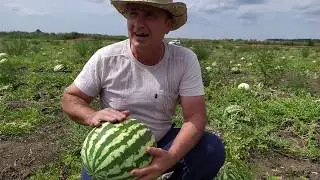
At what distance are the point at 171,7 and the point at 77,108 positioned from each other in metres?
0.89

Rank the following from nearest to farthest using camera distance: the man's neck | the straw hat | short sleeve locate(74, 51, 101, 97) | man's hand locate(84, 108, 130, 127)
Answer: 1. man's hand locate(84, 108, 130, 127)
2. the straw hat
3. the man's neck
4. short sleeve locate(74, 51, 101, 97)

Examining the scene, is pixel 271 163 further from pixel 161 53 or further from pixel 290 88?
pixel 290 88

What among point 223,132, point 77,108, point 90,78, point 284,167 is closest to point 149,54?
point 90,78

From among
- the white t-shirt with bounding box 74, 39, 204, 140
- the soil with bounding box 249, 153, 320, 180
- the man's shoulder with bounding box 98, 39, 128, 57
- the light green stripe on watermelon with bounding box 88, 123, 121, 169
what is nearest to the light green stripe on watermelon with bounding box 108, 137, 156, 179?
the light green stripe on watermelon with bounding box 88, 123, 121, 169

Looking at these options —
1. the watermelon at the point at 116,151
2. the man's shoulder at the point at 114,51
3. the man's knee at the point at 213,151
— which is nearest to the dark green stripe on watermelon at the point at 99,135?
the watermelon at the point at 116,151

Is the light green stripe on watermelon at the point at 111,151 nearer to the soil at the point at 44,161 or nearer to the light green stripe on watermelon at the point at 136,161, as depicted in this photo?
the light green stripe on watermelon at the point at 136,161

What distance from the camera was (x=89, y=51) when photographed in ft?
58.2

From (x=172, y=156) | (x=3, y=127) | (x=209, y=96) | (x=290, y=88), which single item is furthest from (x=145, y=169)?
(x=290, y=88)

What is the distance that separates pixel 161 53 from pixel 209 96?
505 centimetres

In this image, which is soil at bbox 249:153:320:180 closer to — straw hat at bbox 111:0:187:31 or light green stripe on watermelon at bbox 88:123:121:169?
straw hat at bbox 111:0:187:31

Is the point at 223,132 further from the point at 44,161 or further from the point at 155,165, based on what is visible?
the point at 155,165

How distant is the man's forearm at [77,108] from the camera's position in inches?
134

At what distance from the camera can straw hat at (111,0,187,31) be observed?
321 cm

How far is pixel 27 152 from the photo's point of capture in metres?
5.35
